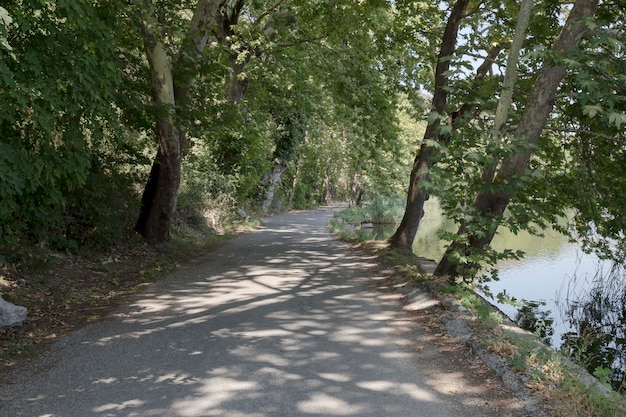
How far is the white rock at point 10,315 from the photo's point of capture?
247 inches

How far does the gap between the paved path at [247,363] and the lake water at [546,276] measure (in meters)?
2.57

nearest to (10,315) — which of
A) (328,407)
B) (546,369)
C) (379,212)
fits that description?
(328,407)

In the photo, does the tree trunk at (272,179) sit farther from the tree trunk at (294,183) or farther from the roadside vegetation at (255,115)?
the roadside vegetation at (255,115)

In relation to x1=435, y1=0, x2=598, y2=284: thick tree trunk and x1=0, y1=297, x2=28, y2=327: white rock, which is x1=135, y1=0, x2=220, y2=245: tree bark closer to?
x1=0, y1=297, x2=28, y2=327: white rock

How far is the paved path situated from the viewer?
4461 mm

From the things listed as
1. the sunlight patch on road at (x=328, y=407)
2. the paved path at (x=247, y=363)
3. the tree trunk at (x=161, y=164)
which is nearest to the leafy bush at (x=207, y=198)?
the tree trunk at (x=161, y=164)

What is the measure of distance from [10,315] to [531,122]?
7725mm

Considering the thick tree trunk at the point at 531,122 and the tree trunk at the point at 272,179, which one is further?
the tree trunk at the point at 272,179

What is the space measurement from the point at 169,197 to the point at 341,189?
59.3m

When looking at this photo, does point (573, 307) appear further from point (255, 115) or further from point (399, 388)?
point (255, 115)

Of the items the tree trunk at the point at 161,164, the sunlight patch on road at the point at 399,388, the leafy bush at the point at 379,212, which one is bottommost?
the sunlight patch on road at the point at 399,388

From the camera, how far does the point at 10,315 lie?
20.8 ft

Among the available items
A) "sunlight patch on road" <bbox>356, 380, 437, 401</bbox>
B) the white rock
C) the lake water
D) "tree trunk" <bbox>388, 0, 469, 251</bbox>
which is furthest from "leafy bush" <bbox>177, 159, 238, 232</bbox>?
"sunlight patch on road" <bbox>356, 380, 437, 401</bbox>

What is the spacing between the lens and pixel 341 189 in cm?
7162
